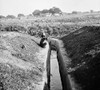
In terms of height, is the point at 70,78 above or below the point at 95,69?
below

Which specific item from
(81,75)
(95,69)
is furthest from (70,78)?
(95,69)

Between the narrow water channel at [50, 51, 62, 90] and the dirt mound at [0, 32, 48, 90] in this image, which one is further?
the narrow water channel at [50, 51, 62, 90]

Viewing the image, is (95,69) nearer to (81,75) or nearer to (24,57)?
(81,75)

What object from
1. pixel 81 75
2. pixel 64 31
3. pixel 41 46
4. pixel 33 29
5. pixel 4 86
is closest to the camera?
pixel 4 86

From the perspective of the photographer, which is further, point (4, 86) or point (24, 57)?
point (24, 57)

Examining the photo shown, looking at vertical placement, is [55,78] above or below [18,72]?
below

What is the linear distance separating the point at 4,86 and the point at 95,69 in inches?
207

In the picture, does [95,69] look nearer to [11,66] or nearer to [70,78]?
[70,78]

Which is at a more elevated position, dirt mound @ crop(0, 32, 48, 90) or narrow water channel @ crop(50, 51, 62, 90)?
dirt mound @ crop(0, 32, 48, 90)

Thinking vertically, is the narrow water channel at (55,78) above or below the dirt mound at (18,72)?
below

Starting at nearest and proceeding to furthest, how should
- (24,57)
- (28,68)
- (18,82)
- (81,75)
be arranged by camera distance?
(18,82)
(81,75)
(28,68)
(24,57)

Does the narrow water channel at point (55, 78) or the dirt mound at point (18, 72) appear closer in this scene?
the dirt mound at point (18, 72)

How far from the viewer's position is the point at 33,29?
38.5 meters

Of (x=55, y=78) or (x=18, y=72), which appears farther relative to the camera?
(x=55, y=78)
